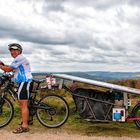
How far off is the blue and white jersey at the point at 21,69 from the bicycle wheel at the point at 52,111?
0.83 m

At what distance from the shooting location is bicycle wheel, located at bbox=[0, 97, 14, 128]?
35.6 ft

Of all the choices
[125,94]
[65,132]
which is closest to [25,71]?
[65,132]

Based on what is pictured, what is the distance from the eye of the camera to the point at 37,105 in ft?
35.5

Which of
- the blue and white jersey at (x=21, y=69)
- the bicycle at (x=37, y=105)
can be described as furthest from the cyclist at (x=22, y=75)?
the bicycle at (x=37, y=105)

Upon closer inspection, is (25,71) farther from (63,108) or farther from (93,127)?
(93,127)

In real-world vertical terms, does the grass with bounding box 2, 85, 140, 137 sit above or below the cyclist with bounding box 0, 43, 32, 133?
below

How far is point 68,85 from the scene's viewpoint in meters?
11.1

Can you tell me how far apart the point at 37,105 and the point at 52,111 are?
478 mm

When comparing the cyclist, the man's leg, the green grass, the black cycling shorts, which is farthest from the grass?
the black cycling shorts

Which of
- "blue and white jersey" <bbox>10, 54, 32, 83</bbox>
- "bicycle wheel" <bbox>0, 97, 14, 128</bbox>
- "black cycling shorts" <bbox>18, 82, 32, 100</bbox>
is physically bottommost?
"bicycle wheel" <bbox>0, 97, 14, 128</bbox>

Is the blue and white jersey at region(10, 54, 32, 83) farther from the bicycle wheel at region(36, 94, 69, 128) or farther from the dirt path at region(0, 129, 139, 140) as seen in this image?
the dirt path at region(0, 129, 139, 140)

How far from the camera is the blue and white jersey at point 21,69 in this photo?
10.4 metres

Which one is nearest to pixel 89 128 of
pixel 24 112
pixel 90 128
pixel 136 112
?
pixel 90 128

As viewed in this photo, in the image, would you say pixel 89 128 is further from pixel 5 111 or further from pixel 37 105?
pixel 5 111
